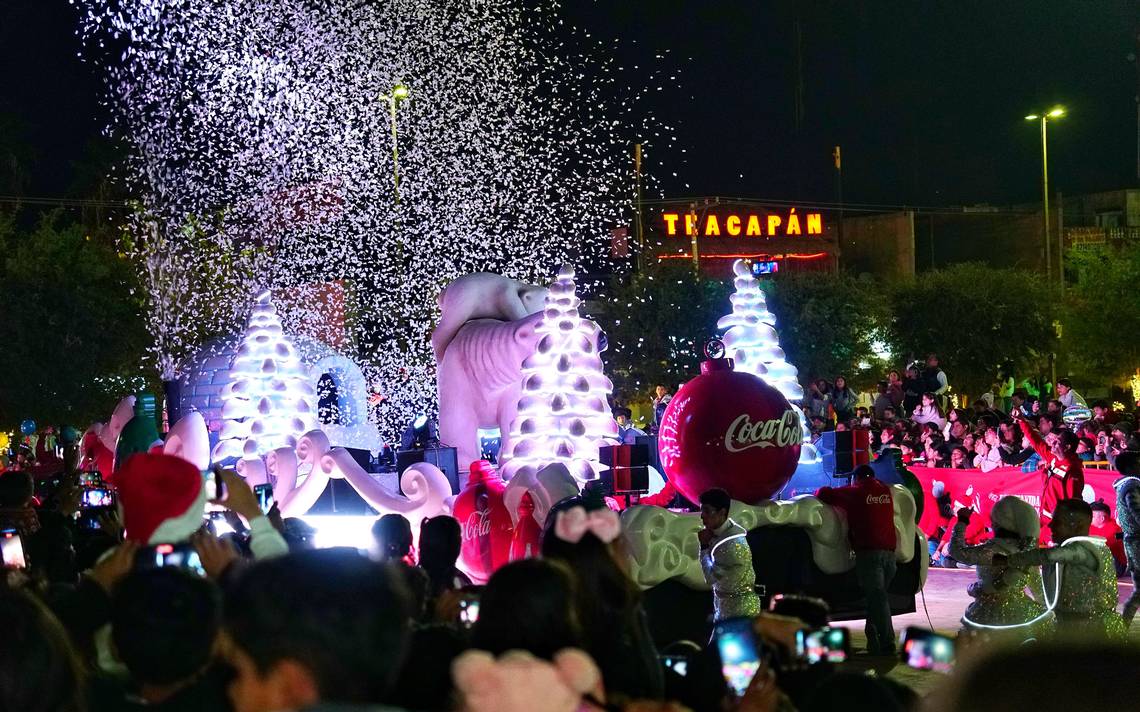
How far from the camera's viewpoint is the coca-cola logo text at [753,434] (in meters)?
11.0

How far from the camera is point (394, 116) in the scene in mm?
20562

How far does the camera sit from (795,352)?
43812mm

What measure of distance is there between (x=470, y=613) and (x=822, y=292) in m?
40.8

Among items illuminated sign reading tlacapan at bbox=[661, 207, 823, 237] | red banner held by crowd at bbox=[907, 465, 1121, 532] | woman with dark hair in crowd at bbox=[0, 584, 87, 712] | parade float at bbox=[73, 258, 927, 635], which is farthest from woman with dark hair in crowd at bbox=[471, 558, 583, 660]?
illuminated sign reading tlacapan at bbox=[661, 207, 823, 237]

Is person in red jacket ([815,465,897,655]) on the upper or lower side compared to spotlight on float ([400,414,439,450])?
lower

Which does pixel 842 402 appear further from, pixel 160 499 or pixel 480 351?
pixel 160 499

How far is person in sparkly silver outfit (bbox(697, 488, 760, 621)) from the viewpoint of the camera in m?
8.98

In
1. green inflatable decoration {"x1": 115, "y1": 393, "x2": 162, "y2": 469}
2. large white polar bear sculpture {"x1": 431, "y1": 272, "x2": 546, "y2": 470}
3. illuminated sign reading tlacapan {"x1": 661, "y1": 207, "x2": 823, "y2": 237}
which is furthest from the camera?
illuminated sign reading tlacapan {"x1": 661, "y1": 207, "x2": 823, "y2": 237}

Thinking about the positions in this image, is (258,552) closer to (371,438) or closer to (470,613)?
(470,613)

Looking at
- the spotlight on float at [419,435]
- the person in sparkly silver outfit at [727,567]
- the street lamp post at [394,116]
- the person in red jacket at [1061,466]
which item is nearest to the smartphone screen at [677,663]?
the person in sparkly silver outfit at [727,567]

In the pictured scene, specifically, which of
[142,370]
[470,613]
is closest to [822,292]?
[142,370]

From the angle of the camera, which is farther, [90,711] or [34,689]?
[90,711]

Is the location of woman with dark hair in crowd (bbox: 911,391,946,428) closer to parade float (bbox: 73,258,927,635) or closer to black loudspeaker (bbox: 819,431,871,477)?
parade float (bbox: 73,258,927,635)

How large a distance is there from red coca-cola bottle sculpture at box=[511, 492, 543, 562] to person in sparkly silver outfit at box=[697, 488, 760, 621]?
181 cm
